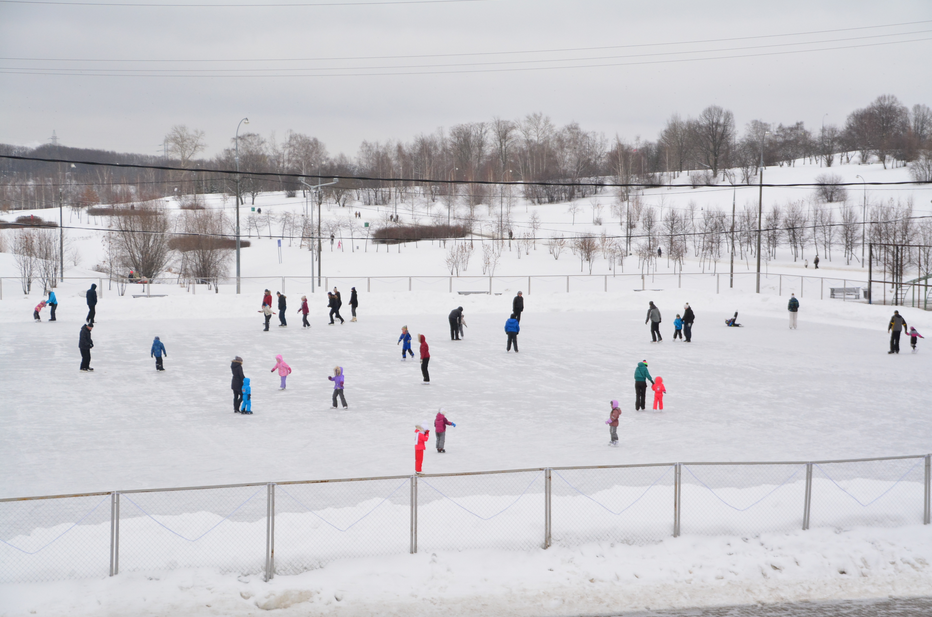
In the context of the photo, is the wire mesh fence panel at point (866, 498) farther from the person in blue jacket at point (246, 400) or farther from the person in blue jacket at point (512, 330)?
the person in blue jacket at point (512, 330)

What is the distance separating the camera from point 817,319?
32375mm

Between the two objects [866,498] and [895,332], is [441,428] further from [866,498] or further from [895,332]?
[895,332]

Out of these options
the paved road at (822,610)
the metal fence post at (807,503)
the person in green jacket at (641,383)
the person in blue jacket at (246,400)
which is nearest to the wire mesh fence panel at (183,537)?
the paved road at (822,610)

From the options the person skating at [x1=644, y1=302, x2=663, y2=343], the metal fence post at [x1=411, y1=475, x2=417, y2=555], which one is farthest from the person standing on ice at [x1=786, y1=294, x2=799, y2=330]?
the metal fence post at [x1=411, y1=475, x2=417, y2=555]

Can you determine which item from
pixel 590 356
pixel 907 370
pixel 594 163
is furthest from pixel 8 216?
pixel 907 370

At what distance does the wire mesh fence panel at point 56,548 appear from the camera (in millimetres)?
7414

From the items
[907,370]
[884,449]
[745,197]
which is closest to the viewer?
[884,449]

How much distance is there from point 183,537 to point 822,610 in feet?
23.2

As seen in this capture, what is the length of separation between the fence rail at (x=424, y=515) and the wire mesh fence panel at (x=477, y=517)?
0.01 meters

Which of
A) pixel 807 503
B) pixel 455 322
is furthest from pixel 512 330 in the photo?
pixel 807 503

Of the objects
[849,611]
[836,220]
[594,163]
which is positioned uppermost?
[594,163]

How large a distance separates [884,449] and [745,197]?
282 feet

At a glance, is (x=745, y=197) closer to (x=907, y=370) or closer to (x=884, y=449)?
(x=907, y=370)

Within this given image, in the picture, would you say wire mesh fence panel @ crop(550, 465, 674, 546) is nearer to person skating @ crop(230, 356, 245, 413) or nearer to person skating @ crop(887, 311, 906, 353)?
person skating @ crop(230, 356, 245, 413)
